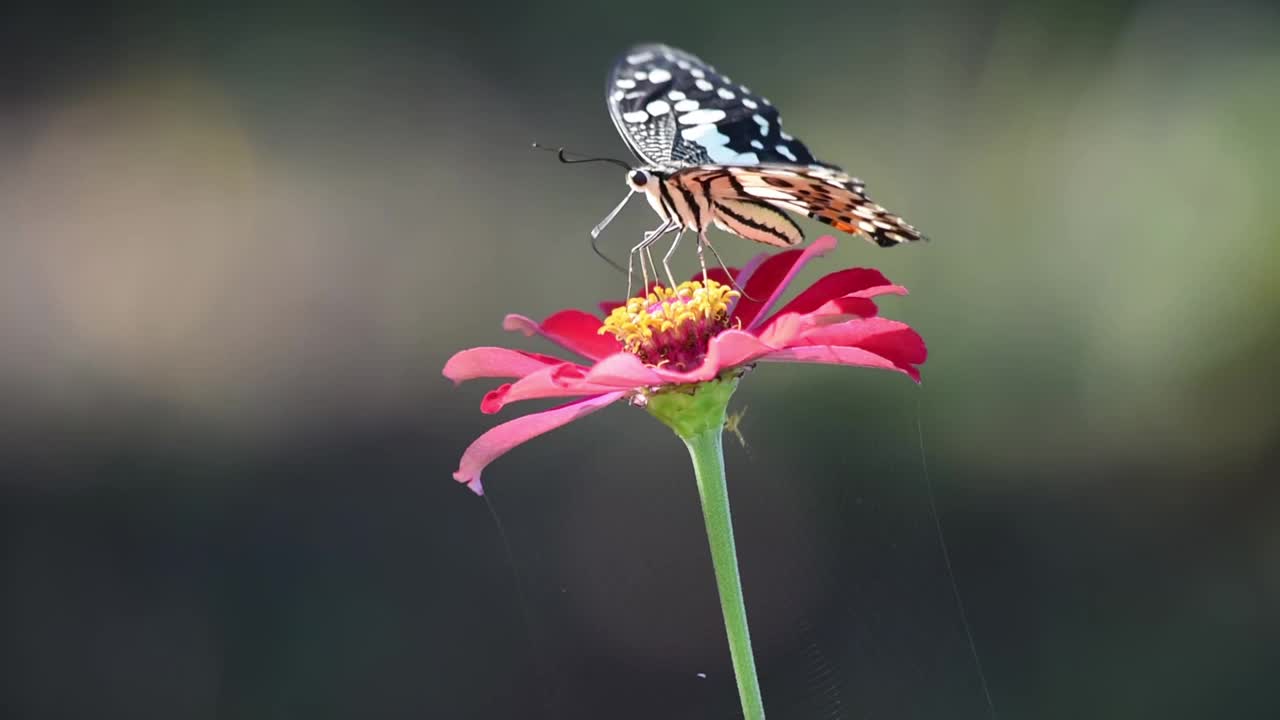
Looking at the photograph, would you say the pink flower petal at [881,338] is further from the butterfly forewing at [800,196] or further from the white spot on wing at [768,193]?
the white spot on wing at [768,193]

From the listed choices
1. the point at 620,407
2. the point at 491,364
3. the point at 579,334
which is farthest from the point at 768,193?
the point at 620,407

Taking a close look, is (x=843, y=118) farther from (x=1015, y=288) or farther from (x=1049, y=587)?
(x=1049, y=587)

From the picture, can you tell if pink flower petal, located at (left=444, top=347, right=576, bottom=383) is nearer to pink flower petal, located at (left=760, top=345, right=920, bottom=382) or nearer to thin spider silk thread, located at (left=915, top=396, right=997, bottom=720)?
pink flower petal, located at (left=760, top=345, right=920, bottom=382)

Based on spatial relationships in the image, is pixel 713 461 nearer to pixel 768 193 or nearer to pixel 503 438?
pixel 503 438

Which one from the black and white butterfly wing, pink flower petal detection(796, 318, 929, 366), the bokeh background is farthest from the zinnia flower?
the bokeh background

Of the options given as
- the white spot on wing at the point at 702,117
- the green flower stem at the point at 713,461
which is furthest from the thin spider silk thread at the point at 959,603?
the white spot on wing at the point at 702,117

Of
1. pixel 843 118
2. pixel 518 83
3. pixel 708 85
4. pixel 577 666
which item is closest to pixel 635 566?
pixel 577 666
